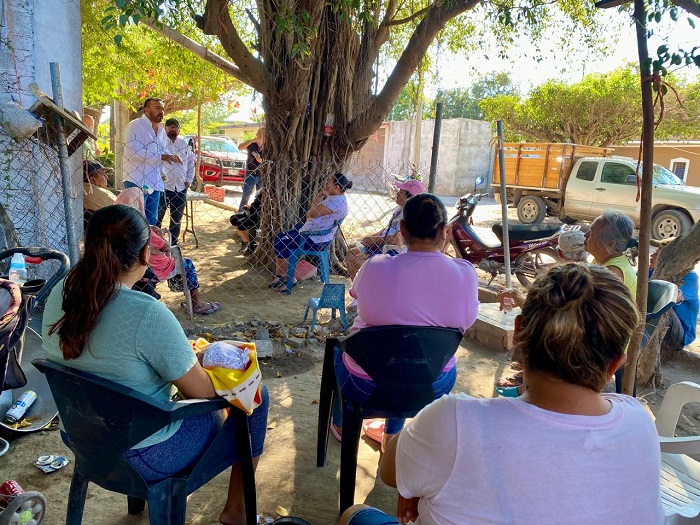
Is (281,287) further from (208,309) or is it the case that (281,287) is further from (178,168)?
(178,168)

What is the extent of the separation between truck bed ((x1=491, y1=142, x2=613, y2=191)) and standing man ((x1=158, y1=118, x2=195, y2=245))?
8.24m

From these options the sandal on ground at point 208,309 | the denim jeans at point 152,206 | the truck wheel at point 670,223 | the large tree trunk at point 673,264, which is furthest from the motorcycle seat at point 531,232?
the truck wheel at point 670,223

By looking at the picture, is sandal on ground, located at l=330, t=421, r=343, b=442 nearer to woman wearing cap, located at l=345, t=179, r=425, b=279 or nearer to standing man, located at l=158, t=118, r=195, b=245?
woman wearing cap, located at l=345, t=179, r=425, b=279

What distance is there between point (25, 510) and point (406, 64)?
17.0 feet

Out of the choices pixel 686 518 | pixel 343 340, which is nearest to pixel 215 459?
pixel 343 340

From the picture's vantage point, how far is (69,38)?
438 cm

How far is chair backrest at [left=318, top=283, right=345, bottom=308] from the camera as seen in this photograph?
15.0ft

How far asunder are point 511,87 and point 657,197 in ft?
122

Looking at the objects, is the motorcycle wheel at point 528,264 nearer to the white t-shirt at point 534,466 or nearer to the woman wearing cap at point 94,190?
the woman wearing cap at point 94,190

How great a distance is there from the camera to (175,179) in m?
6.72

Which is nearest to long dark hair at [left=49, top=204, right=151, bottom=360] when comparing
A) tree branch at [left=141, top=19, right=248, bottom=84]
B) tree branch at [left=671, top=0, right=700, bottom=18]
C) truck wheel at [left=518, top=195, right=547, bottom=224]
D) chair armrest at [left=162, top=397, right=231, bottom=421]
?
chair armrest at [left=162, top=397, right=231, bottom=421]

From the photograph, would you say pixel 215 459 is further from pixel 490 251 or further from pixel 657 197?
pixel 657 197

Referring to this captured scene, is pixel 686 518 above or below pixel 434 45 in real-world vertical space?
below

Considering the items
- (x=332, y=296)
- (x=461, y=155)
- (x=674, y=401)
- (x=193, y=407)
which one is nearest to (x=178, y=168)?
(x=332, y=296)
